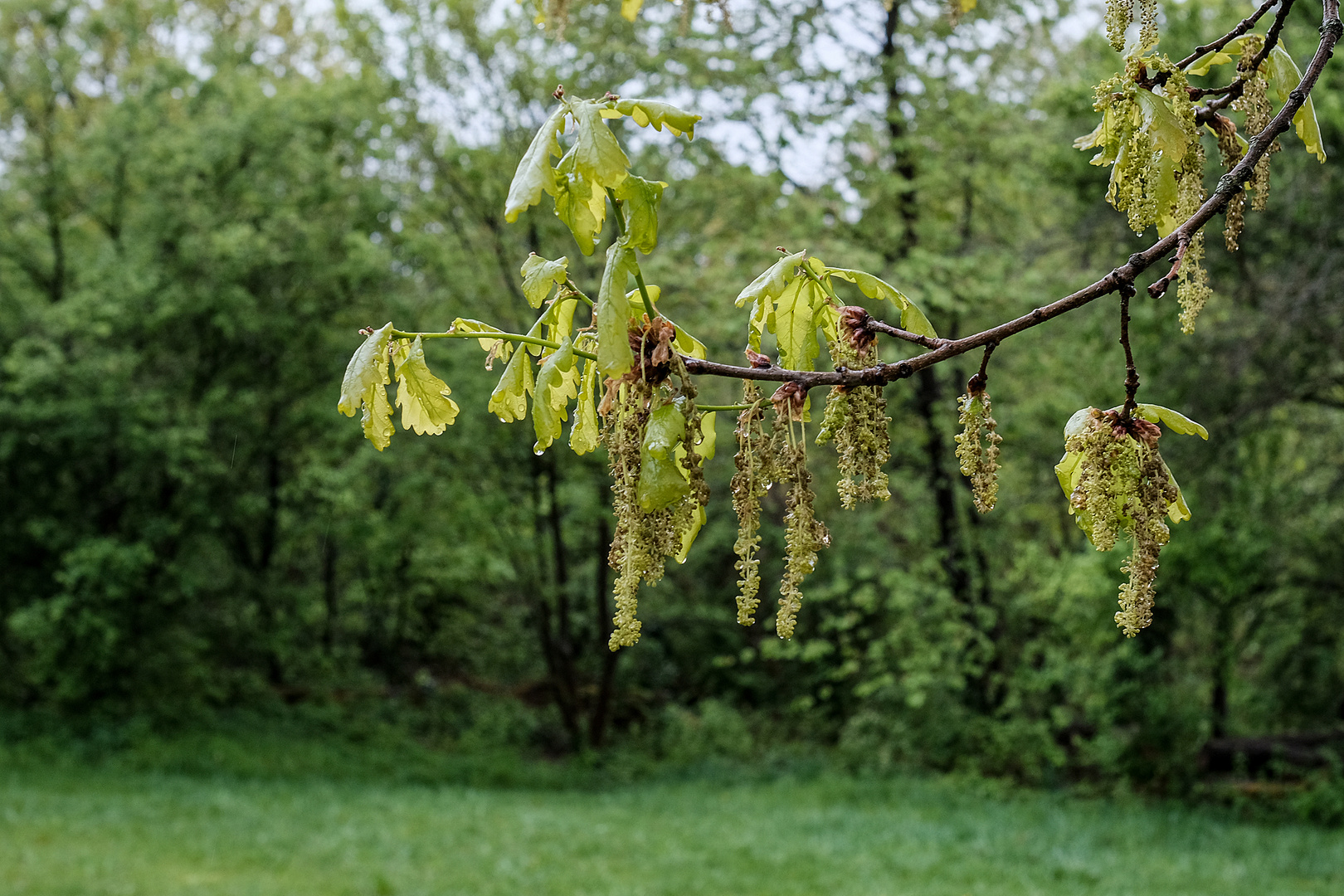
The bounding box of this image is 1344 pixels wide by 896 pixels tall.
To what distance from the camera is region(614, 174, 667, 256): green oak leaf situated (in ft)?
4.28

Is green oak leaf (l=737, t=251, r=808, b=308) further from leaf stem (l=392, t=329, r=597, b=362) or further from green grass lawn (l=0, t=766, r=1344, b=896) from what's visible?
green grass lawn (l=0, t=766, r=1344, b=896)

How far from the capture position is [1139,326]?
8.49m

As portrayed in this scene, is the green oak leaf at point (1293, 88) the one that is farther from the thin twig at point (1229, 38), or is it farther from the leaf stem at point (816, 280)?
the leaf stem at point (816, 280)

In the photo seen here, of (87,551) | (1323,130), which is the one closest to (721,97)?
(1323,130)

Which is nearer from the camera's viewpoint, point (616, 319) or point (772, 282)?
point (616, 319)

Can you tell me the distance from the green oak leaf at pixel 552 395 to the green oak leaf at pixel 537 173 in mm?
192

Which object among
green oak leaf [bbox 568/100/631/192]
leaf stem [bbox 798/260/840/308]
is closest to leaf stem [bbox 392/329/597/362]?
green oak leaf [bbox 568/100/631/192]

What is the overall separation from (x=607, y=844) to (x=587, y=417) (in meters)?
6.22

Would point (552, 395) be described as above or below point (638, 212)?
below

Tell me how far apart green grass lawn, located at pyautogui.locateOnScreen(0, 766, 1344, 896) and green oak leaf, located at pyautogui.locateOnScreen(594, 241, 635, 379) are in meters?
5.20

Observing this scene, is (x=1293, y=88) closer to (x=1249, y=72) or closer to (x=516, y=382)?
(x=1249, y=72)

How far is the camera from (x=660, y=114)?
129cm

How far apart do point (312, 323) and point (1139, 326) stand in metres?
7.78

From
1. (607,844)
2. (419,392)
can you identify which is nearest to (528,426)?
(607,844)
